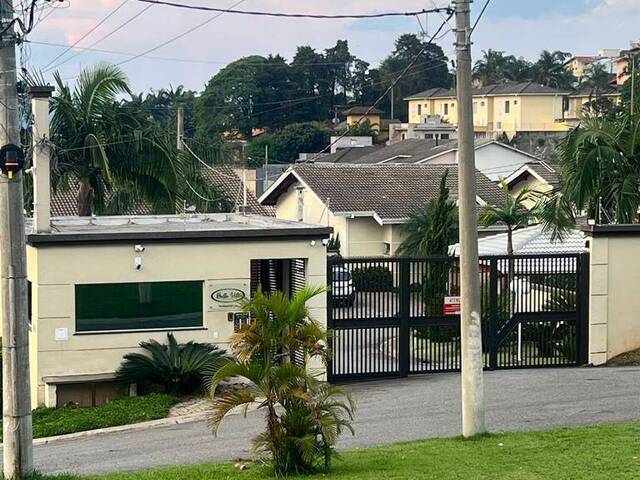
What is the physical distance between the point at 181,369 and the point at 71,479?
797 cm

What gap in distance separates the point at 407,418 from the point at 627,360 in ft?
23.7

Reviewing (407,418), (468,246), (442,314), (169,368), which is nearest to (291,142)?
(442,314)

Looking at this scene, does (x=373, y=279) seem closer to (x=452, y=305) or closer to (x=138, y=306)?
(x=452, y=305)

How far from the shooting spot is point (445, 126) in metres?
93.2

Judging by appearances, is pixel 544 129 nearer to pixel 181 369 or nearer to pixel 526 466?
pixel 181 369

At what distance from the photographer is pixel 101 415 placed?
18.5 m

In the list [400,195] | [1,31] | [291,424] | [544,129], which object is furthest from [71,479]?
[544,129]

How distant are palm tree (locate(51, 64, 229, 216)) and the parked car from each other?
6.87 meters

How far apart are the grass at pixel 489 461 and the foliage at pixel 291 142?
3055 inches

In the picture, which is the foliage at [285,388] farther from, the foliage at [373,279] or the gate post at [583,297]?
the gate post at [583,297]

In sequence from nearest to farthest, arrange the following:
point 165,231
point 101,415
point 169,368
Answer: point 101,415 < point 169,368 < point 165,231

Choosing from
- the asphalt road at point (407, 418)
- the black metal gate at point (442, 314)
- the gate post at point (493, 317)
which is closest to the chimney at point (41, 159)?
the asphalt road at point (407, 418)

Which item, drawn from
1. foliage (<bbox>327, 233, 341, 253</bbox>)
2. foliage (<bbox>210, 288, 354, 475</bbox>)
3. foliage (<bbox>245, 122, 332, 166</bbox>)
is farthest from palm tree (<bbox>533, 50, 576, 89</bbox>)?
foliage (<bbox>210, 288, 354, 475</bbox>)

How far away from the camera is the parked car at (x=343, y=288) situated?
21.1m
